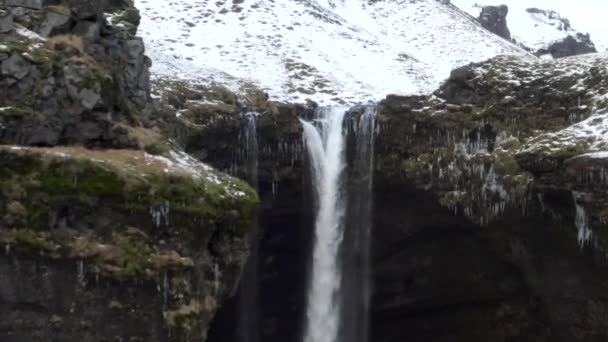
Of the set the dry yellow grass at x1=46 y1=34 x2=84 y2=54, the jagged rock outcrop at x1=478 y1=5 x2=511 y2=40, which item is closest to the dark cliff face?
the dry yellow grass at x1=46 y1=34 x2=84 y2=54

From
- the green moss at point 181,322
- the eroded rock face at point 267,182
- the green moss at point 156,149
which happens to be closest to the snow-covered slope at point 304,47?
the eroded rock face at point 267,182

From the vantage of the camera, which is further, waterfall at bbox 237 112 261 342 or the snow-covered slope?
the snow-covered slope

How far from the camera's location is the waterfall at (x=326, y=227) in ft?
144

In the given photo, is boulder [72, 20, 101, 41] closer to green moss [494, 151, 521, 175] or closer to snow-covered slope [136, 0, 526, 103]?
snow-covered slope [136, 0, 526, 103]

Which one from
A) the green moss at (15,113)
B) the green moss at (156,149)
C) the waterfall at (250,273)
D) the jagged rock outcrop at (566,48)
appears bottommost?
the waterfall at (250,273)

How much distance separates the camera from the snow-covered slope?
58594 mm

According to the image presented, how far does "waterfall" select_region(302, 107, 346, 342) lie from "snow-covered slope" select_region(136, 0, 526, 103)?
6977mm

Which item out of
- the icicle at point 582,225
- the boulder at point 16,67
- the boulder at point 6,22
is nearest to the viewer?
the boulder at point 16,67

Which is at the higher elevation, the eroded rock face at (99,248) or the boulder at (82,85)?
the boulder at (82,85)

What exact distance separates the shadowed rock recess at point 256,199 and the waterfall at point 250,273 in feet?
0.42

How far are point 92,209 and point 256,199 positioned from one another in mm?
6696

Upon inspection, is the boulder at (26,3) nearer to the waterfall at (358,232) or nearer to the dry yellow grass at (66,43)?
the dry yellow grass at (66,43)

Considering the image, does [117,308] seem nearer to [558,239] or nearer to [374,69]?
[558,239]

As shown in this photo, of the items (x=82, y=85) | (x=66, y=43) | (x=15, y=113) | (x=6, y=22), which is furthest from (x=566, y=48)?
(x=15, y=113)
